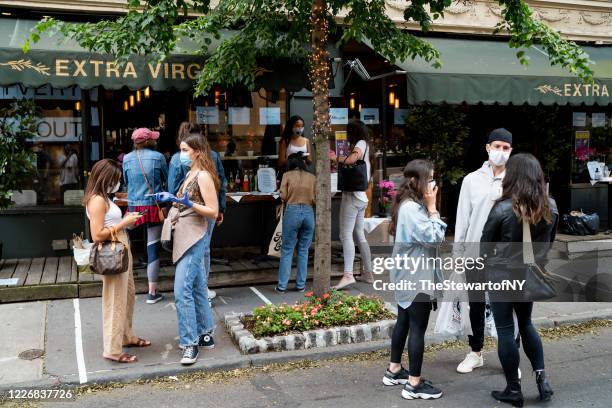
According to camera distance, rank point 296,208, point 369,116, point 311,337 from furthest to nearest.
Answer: point 369,116 → point 296,208 → point 311,337

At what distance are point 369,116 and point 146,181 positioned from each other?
509 centimetres

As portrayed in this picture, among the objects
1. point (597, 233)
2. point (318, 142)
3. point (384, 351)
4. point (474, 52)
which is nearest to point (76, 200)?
point (318, 142)

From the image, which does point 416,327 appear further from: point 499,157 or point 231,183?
point 231,183

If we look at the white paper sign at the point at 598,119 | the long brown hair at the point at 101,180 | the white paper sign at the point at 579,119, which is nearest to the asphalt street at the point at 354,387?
the long brown hair at the point at 101,180

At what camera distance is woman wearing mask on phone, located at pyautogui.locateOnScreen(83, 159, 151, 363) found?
205 inches

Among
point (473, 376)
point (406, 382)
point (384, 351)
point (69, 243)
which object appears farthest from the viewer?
point (69, 243)

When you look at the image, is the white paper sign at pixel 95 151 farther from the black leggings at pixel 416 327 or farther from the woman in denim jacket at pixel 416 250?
the black leggings at pixel 416 327

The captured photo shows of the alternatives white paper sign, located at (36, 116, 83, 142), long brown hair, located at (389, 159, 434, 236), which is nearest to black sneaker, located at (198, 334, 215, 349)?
long brown hair, located at (389, 159, 434, 236)

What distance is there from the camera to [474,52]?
10508 mm

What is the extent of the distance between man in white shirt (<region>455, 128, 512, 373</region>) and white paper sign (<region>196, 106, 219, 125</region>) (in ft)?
18.2

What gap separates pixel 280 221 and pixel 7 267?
376 cm

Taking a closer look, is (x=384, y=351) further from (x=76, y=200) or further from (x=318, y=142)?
(x=76, y=200)

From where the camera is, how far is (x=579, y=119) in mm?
12141

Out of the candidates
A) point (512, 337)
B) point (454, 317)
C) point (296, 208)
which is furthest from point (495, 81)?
point (512, 337)
